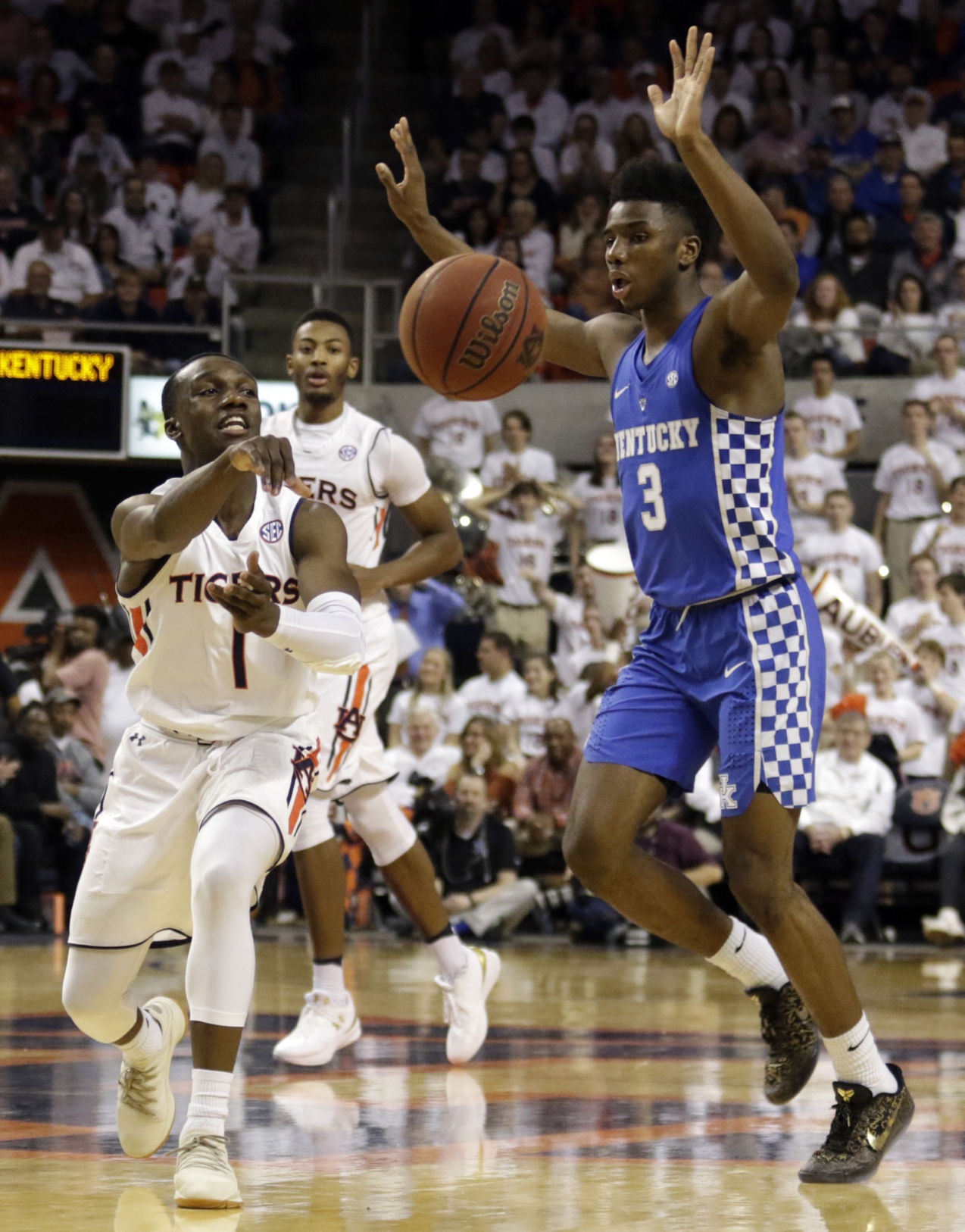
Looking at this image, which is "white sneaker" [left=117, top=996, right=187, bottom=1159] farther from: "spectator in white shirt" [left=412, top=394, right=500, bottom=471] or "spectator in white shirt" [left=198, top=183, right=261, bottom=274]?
"spectator in white shirt" [left=198, top=183, right=261, bottom=274]

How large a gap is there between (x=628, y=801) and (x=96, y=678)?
829cm

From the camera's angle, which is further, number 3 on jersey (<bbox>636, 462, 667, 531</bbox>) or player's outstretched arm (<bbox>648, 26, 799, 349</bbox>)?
number 3 on jersey (<bbox>636, 462, 667, 531</bbox>)

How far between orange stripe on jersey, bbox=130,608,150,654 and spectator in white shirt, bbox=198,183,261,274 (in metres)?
11.5

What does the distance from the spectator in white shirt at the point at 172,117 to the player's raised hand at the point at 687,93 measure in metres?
12.6

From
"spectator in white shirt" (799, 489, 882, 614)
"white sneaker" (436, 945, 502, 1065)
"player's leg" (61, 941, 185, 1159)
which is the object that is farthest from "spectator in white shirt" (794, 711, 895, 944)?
"player's leg" (61, 941, 185, 1159)

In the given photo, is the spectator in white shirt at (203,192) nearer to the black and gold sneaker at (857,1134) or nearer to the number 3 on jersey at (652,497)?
the number 3 on jersey at (652,497)

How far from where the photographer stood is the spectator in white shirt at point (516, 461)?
12.8m

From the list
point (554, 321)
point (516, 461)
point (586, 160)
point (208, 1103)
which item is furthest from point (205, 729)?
point (586, 160)

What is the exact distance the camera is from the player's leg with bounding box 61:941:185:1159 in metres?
4.04

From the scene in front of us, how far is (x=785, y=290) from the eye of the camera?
12.7 ft

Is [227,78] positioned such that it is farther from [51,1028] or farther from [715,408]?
[715,408]

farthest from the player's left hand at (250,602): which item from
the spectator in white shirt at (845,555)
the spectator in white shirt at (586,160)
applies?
the spectator in white shirt at (586,160)

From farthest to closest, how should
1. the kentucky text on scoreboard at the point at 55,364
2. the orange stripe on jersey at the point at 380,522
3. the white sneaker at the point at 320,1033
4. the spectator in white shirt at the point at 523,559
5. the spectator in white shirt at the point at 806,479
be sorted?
the kentucky text on scoreboard at the point at 55,364, the spectator in white shirt at the point at 523,559, the spectator in white shirt at the point at 806,479, the orange stripe on jersey at the point at 380,522, the white sneaker at the point at 320,1033

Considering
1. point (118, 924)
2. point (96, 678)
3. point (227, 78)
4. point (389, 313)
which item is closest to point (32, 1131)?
point (118, 924)
